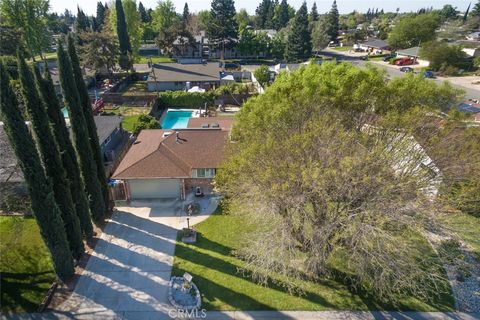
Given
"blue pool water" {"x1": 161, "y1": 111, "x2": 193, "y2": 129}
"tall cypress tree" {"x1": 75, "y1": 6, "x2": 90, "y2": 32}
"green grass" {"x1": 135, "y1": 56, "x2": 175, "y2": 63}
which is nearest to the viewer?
"blue pool water" {"x1": 161, "y1": 111, "x2": 193, "y2": 129}

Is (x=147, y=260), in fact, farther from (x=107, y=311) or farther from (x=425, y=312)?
(x=425, y=312)

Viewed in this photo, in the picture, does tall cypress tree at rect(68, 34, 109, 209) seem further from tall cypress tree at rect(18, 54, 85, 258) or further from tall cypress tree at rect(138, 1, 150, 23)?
tall cypress tree at rect(138, 1, 150, 23)

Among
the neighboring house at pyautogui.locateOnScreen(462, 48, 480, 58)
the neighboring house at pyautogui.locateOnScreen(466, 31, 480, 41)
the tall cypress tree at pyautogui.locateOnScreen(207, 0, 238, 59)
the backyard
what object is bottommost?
the backyard

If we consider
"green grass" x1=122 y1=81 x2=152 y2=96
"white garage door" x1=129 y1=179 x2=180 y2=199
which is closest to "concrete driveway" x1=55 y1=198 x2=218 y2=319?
"white garage door" x1=129 y1=179 x2=180 y2=199

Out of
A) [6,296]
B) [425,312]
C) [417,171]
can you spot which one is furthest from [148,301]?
[417,171]

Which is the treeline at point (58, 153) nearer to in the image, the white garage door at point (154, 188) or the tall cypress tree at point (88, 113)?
the tall cypress tree at point (88, 113)
